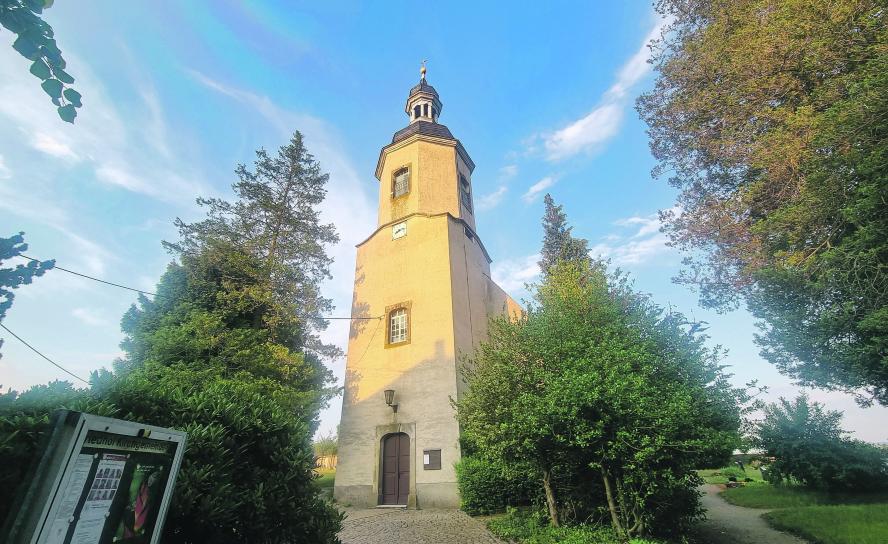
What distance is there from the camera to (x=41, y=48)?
2082mm

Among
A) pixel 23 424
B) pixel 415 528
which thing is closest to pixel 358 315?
Result: pixel 415 528

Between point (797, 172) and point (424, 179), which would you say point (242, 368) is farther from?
point (797, 172)

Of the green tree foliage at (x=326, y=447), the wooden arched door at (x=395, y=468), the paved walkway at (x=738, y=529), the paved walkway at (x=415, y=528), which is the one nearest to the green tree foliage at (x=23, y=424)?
the paved walkway at (x=415, y=528)

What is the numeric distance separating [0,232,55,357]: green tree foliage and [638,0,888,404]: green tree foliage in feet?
39.4

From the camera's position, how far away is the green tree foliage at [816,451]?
13711mm

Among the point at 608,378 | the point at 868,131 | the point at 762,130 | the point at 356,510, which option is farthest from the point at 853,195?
the point at 356,510

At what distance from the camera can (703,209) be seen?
11.4 meters

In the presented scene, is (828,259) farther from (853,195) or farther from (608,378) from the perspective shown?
(608,378)

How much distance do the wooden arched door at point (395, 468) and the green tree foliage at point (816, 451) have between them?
14.3 meters

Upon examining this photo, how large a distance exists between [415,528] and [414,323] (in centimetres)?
722

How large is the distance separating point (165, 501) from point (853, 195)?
40.4 ft

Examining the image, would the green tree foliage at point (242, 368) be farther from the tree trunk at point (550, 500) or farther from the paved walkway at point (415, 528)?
the tree trunk at point (550, 500)

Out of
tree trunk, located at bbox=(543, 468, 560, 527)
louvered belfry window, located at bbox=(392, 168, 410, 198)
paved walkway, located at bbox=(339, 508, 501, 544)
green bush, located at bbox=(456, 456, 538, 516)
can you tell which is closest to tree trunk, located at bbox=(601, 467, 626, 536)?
tree trunk, located at bbox=(543, 468, 560, 527)

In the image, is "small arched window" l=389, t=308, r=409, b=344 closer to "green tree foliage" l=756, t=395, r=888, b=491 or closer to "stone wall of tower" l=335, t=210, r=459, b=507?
"stone wall of tower" l=335, t=210, r=459, b=507
